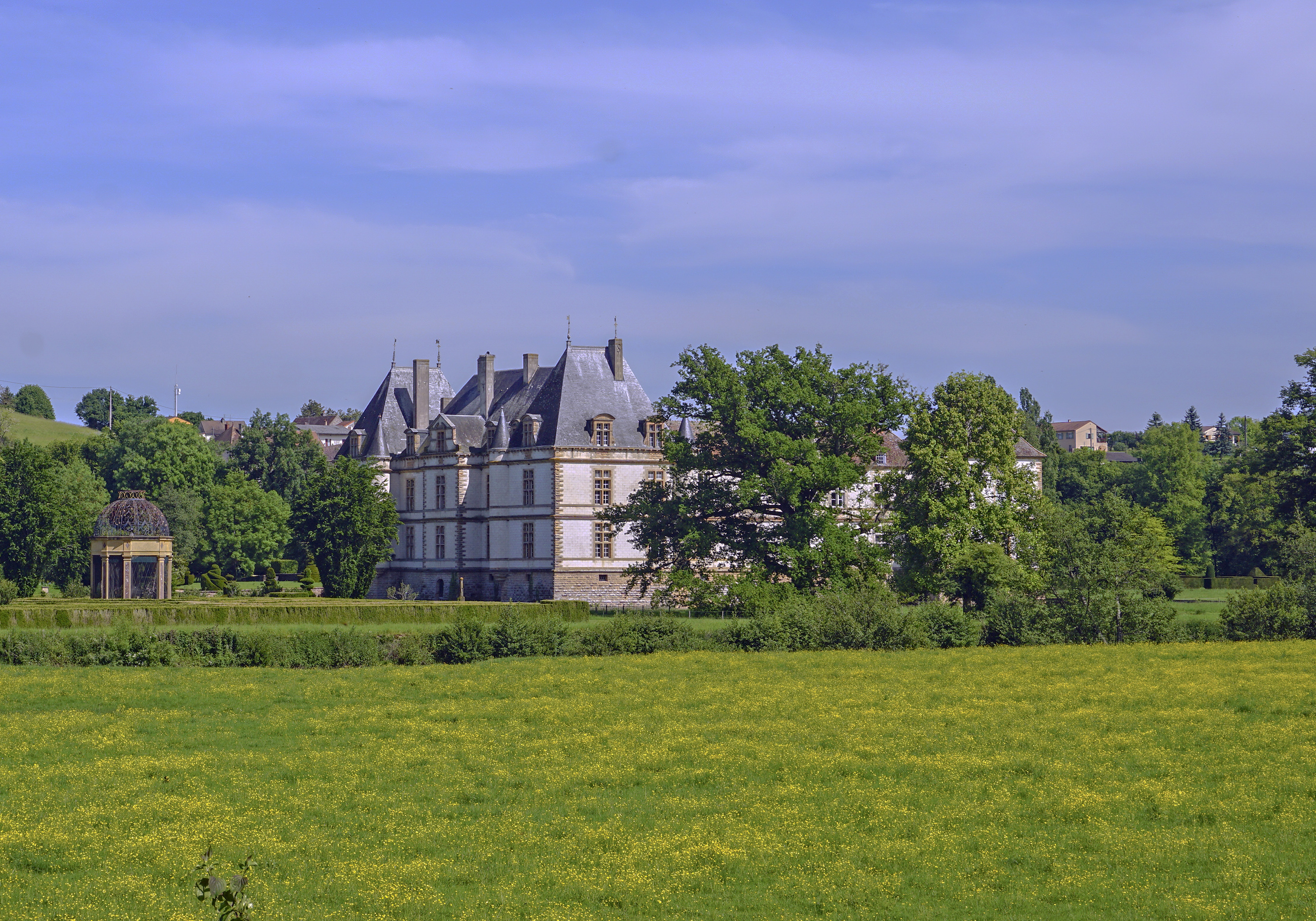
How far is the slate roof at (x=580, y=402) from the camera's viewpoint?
85250mm

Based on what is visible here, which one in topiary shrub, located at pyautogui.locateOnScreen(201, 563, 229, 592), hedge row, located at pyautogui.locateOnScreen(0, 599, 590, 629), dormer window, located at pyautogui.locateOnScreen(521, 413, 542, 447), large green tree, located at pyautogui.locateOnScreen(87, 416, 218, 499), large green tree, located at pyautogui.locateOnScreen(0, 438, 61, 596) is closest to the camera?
hedge row, located at pyautogui.locateOnScreen(0, 599, 590, 629)

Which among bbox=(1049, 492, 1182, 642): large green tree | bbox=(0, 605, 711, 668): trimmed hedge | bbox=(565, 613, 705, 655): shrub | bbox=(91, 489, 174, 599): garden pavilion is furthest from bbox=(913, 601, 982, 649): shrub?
bbox=(91, 489, 174, 599): garden pavilion

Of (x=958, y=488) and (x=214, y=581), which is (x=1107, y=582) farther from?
(x=214, y=581)

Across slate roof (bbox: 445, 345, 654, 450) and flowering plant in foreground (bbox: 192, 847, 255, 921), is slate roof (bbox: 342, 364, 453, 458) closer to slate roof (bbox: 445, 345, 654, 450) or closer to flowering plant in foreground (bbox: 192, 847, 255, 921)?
slate roof (bbox: 445, 345, 654, 450)

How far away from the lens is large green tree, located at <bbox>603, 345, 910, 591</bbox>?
205 ft

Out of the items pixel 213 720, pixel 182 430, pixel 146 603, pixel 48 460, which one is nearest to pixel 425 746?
pixel 213 720

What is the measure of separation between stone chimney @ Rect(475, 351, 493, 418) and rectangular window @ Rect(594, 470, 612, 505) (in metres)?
12.2

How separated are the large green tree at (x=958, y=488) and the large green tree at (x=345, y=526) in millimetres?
37255

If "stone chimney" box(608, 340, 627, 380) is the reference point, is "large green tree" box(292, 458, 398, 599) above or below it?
below

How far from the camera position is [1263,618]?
185 ft

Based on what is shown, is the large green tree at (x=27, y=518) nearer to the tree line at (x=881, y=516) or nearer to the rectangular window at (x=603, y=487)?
the rectangular window at (x=603, y=487)

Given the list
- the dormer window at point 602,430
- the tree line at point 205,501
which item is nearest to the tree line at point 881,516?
the dormer window at point 602,430

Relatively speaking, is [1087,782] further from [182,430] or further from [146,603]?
[182,430]

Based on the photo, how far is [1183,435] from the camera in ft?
403
